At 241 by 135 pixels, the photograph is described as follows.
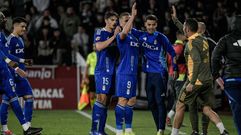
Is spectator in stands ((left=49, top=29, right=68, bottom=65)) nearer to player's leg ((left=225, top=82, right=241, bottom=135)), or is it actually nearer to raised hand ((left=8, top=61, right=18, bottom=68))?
raised hand ((left=8, top=61, right=18, bottom=68))

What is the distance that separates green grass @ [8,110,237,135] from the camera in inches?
577

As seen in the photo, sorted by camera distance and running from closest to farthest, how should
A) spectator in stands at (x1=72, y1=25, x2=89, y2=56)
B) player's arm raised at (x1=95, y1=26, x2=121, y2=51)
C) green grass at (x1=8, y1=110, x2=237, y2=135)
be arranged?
player's arm raised at (x1=95, y1=26, x2=121, y2=51) < green grass at (x1=8, y1=110, x2=237, y2=135) < spectator in stands at (x1=72, y1=25, x2=89, y2=56)

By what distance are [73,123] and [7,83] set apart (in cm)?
426

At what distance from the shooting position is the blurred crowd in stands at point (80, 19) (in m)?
23.3

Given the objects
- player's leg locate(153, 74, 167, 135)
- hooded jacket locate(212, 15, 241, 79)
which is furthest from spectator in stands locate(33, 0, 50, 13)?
hooded jacket locate(212, 15, 241, 79)

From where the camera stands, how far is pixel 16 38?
45.2 ft

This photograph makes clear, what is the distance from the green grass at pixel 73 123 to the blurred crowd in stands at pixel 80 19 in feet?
10.1

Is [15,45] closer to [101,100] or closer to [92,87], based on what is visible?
[101,100]

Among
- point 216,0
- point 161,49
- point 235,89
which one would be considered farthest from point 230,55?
point 216,0

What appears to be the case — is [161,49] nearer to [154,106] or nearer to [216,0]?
[154,106]

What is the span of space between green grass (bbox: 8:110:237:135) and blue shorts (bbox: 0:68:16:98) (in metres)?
1.56

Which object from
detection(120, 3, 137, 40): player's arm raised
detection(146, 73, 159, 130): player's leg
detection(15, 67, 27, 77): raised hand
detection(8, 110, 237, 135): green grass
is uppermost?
detection(120, 3, 137, 40): player's arm raised

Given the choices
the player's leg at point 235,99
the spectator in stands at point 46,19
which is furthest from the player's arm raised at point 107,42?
the spectator in stands at point 46,19

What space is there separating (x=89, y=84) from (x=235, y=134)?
8379 millimetres
